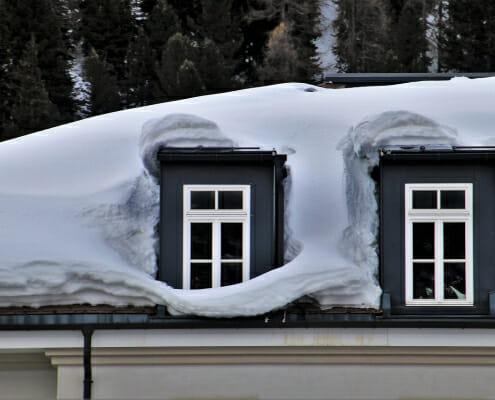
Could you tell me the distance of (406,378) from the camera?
8.45 meters

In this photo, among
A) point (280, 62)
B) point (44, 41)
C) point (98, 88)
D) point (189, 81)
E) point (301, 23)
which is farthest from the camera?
point (301, 23)

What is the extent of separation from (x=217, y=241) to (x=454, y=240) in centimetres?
268

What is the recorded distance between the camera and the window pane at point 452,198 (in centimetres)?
826

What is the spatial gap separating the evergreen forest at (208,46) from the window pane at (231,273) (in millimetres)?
21059

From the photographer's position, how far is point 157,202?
8641 mm

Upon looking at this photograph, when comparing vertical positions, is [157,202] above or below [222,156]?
below

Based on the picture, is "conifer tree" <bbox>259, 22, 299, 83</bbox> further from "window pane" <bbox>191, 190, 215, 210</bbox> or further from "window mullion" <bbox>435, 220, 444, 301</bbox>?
"window mullion" <bbox>435, 220, 444, 301</bbox>

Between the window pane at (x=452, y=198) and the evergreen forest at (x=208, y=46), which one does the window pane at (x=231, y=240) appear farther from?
the evergreen forest at (x=208, y=46)

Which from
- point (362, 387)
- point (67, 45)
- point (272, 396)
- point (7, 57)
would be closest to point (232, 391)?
point (272, 396)

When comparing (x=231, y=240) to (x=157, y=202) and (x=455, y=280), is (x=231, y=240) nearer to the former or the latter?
(x=157, y=202)

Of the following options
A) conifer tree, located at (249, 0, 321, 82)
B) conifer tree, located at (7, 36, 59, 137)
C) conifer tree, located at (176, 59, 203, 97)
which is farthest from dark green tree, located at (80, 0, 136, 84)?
conifer tree, located at (176, 59, 203, 97)

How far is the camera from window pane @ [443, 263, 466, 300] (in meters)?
8.20

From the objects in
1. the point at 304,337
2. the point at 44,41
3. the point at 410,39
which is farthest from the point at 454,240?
the point at 410,39

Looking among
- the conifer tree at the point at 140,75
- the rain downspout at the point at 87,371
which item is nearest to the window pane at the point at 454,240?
the rain downspout at the point at 87,371
